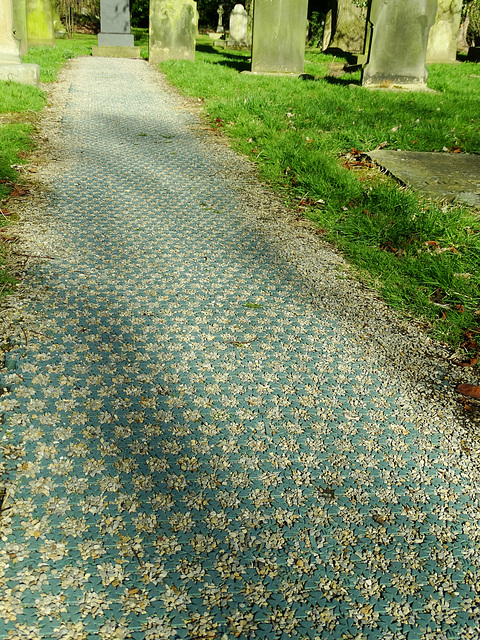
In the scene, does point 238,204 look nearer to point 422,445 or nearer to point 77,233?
point 77,233

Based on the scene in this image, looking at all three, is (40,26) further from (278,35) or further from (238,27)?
(278,35)

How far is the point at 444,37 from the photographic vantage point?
635 inches

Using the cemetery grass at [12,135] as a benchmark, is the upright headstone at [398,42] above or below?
above

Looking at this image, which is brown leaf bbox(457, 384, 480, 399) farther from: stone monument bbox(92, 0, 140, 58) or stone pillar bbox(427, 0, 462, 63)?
stone pillar bbox(427, 0, 462, 63)

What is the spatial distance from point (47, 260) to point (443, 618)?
8.81 ft

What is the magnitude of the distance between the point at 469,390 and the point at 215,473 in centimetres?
118

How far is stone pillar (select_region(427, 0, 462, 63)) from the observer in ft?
51.5

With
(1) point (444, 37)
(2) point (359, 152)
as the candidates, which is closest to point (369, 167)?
(2) point (359, 152)

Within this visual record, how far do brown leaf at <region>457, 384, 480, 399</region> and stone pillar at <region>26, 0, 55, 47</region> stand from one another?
17572mm

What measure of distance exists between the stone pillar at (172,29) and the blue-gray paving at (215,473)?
10.9 metres

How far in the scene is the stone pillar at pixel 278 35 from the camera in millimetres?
10820

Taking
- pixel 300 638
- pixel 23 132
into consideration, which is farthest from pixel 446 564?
pixel 23 132

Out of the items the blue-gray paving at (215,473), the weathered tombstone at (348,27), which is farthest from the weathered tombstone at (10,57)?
the weathered tombstone at (348,27)

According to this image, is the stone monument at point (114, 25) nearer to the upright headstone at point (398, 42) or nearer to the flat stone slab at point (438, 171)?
the upright headstone at point (398, 42)
